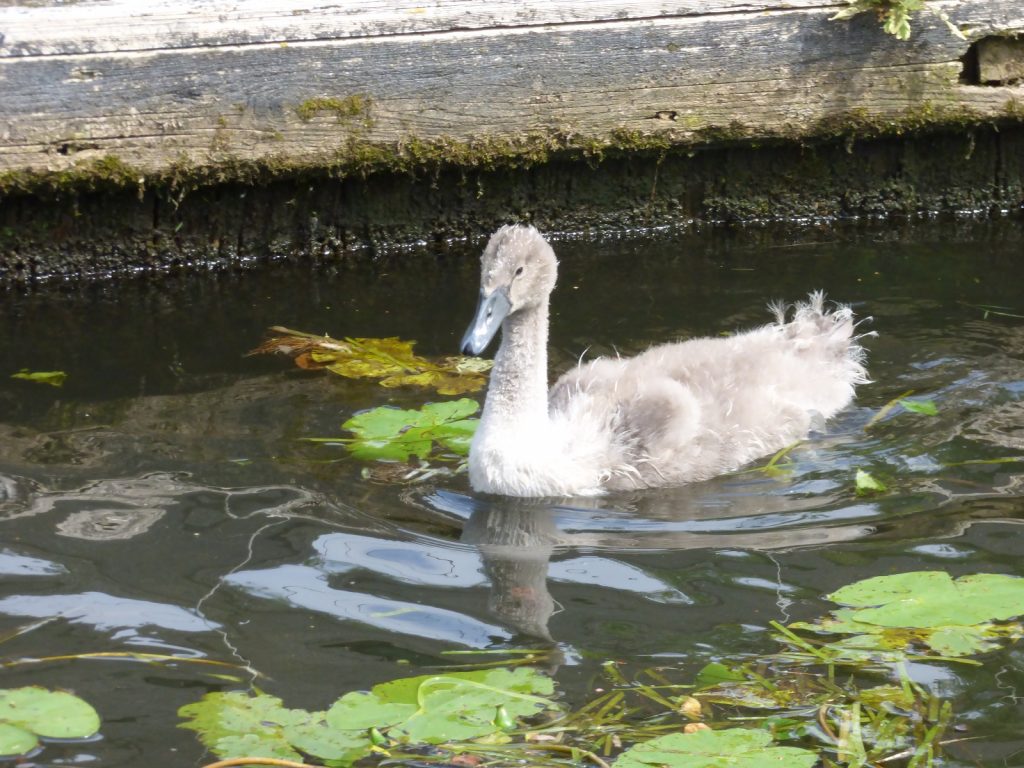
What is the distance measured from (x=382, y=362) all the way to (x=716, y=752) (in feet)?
11.2

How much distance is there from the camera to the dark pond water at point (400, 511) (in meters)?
4.12

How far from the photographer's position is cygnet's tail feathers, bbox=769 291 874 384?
6.37 m

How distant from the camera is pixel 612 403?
5.70m

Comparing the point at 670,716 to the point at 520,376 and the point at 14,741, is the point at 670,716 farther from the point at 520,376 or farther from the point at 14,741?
the point at 520,376

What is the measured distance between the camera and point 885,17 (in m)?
7.71

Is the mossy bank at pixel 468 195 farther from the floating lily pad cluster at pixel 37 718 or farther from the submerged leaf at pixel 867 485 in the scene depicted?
the floating lily pad cluster at pixel 37 718

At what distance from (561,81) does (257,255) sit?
194cm

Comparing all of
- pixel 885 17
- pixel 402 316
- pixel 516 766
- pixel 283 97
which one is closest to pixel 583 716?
pixel 516 766

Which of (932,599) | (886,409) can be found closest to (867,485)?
(886,409)

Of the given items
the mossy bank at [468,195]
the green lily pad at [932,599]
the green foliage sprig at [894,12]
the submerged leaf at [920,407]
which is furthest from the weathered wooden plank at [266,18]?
the green lily pad at [932,599]

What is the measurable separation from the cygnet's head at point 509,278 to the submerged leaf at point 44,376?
2107mm

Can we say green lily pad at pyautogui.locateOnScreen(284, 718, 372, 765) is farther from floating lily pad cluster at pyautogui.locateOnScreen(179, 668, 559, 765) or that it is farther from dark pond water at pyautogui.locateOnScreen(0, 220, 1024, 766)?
dark pond water at pyautogui.locateOnScreen(0, 220, 1024, 766)

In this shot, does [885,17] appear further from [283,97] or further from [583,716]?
[583,716]

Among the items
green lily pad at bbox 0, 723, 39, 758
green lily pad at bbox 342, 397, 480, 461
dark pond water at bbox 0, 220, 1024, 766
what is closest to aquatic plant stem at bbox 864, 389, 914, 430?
dark pond water at bbox 0, 220, 1024, 766
